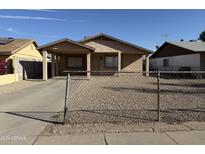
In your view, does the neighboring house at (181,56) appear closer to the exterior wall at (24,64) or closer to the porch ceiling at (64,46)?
the porch ceiling at (64,46)

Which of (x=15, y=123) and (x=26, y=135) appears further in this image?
(x=15, y=123)

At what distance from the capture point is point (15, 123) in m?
6.56

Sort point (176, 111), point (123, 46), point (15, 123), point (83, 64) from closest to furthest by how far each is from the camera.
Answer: point (15, 123)
point (176, 111)
point (123, 46)
point (83, 64)

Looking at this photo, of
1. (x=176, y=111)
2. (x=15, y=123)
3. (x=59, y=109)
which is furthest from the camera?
(x=59, y=109)

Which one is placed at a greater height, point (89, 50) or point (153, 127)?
point (89, 50)

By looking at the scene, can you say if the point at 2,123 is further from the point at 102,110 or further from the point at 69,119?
the point at 102,110

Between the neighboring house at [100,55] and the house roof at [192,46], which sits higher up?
the house roof at [192,46]

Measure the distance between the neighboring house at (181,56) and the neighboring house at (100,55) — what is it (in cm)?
457

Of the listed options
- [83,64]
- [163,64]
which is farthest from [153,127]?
[163,64]

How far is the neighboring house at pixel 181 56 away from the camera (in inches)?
1043

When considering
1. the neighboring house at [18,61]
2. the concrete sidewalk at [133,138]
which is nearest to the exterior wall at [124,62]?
the neighboring house at [18,61]

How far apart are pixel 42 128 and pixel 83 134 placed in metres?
1.18

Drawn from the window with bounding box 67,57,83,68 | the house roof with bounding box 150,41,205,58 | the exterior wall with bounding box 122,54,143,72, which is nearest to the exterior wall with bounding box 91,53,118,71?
the exterior wall with bounding box 122,54,143,72

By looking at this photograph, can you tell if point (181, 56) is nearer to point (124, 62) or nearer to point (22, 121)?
point (124, 62)
